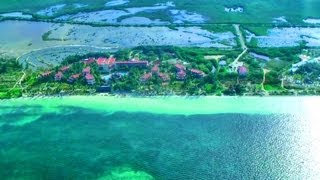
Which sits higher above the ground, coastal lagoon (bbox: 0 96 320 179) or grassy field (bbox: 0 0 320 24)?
grassy field (bbox: 0 0 320 24)

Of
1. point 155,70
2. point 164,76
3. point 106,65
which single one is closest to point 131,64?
point 106,65

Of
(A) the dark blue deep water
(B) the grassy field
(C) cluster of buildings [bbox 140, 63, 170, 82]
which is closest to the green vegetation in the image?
(C) cluster of buildings [bbox 140, 63, 170, 82]

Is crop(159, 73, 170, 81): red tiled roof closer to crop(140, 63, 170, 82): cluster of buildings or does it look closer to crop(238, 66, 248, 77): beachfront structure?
crop(140, 63, 170, 82): cluster of buildings

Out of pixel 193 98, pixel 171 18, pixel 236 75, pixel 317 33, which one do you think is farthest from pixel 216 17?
pixel 193 98

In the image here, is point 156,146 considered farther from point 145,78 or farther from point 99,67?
point 99,67

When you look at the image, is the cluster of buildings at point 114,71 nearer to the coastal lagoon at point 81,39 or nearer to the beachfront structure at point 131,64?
the beachfront structure at point 131,64

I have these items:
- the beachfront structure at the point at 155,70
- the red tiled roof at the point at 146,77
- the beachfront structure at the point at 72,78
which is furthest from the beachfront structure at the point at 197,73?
the beachfront structure at the point at 72,78
